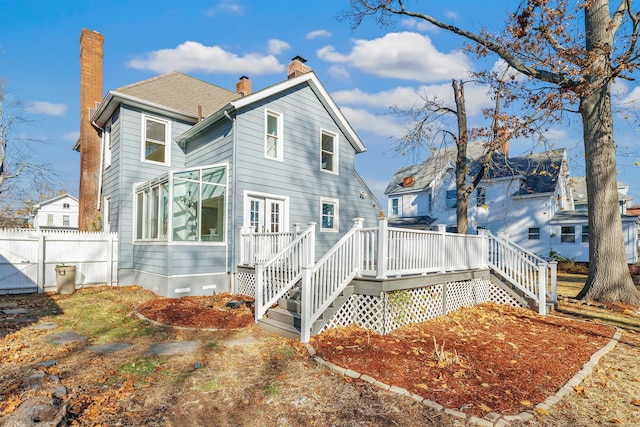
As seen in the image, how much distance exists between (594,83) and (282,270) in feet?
31.2

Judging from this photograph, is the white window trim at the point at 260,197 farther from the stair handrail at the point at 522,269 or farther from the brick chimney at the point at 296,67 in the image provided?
the stair handrail at the point at 522,269

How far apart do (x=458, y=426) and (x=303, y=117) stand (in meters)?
11.1

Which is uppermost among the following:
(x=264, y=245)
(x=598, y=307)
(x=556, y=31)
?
(x=556, y=31)

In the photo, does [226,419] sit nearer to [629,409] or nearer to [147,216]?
[629,409]

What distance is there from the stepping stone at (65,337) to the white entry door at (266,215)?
5.24m

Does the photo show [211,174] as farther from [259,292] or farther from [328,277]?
[328,277]

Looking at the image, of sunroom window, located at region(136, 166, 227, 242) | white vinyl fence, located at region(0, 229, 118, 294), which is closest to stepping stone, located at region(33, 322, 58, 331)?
sunroom window, located at region(136, 166, 227, 242)

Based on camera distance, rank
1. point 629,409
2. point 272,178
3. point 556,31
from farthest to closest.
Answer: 1. point 272,178
2. point 556,31
3. point 629,409

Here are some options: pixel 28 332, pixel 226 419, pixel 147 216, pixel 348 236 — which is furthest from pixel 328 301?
pixel 147 216

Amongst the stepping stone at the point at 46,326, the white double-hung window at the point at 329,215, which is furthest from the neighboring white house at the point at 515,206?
the stepping stone at the point at 46,326

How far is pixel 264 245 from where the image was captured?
→ 365 inches

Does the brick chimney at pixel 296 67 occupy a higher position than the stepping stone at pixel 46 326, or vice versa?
the brick chimney at pixel 296 67

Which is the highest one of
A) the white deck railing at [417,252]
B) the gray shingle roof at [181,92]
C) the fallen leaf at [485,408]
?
the gray shingle roof at [181,92]

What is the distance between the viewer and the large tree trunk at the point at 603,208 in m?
9.07
